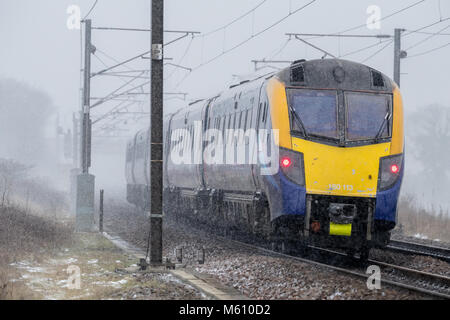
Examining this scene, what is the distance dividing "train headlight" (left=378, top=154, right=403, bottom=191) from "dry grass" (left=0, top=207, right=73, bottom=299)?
19.9 feet

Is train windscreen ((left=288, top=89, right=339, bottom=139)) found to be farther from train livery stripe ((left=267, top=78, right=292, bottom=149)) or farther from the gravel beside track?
the gravel beside track

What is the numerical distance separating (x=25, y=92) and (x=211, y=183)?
71.6m

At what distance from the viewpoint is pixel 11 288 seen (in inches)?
383

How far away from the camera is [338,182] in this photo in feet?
43.6

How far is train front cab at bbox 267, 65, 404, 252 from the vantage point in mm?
13273

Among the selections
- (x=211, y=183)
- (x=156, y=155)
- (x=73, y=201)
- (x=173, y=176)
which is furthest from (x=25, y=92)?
(x=156, y=155)

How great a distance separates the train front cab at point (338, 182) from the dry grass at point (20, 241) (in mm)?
4530

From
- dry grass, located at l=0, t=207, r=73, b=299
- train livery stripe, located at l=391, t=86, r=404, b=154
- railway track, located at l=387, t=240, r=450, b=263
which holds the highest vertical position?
train livery stripe, located at l=391, t=86, r=404, b=154

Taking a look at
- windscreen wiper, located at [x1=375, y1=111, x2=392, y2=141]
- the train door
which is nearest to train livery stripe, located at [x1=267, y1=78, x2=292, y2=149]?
the train door

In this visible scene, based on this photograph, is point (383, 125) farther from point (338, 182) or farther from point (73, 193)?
point (73, 193)

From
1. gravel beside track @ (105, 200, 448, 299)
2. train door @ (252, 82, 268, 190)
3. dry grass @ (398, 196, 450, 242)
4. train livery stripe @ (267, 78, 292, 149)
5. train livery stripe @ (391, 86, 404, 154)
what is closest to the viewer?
gravel beside track @ (105, 200, 448, 299)

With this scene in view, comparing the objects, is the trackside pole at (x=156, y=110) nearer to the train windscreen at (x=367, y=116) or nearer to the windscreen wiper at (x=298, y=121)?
the windscreen wiper at (x=298, y=121)

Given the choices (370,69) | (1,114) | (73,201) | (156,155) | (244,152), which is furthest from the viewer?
(1,114)

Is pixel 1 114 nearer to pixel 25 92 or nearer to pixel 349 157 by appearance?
pixel 25 92
